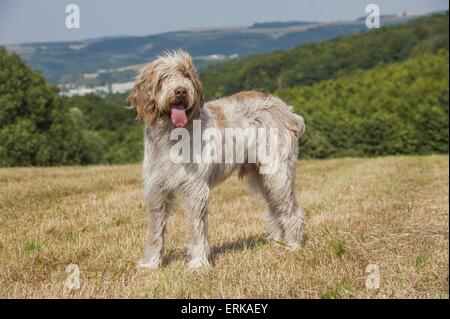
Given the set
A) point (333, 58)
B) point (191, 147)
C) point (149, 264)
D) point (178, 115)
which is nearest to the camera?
point (178, 115)

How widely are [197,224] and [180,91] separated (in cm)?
142

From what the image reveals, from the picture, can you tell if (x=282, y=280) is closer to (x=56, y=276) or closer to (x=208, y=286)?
(x=208, y=286)

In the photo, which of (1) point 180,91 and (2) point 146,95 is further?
(2) point 146,95

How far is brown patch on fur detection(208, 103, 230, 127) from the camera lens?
5.96 metres

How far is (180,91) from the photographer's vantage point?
16.7ft

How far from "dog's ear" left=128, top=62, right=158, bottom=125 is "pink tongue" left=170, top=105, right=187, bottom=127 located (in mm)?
196

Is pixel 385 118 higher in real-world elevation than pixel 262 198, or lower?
lower
